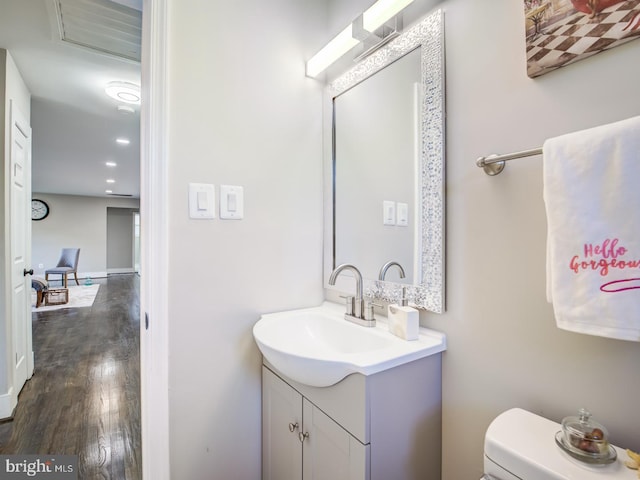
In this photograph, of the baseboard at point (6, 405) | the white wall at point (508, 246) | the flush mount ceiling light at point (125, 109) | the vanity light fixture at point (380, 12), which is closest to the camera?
the white wall at point (508, 246)

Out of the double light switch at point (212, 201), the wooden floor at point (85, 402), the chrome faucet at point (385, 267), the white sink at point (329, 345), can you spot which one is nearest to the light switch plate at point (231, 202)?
the double light switch at point (212, 201)

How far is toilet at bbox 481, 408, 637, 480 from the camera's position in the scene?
0.53 m

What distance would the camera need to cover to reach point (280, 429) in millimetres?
1106

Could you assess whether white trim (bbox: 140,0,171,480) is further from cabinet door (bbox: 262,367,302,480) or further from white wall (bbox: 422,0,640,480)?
white wall (bbox: 422,0,640,480)

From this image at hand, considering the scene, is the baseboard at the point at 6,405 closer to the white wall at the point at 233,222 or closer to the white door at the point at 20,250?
the white door at the point at 20,250

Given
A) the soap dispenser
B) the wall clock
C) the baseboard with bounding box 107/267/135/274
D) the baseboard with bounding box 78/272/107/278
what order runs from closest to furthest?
1. the soap dispenser
2. the wall clock
3. the baseboard with bounding box 78/272/107/278
4. the baseboard with bounding box 107/267/135/274

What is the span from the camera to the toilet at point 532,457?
1.75 feet

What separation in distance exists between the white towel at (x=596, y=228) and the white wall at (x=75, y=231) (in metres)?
10.1

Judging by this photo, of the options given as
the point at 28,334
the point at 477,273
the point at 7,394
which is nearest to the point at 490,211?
the point at 477,273

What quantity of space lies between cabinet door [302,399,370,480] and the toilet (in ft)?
0.96

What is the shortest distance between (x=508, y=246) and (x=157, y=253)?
43.9 inches

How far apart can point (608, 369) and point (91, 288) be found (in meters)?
8.78

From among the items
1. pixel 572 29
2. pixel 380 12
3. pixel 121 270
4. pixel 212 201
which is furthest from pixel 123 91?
pixel 121 270

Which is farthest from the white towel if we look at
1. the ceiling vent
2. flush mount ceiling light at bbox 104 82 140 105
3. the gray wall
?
the gray wall
